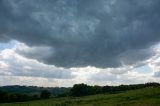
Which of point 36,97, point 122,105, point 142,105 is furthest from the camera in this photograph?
point 36,97

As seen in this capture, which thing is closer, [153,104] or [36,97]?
[153,104]

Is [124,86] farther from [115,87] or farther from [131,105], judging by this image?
[131,105]

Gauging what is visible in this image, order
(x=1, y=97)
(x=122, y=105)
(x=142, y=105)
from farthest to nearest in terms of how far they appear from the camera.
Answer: (x=1, y=97) → (x=122, y=105) → (x=142, y=105)

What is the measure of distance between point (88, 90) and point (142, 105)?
112942 mm

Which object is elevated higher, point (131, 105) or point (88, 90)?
point (88, 90)

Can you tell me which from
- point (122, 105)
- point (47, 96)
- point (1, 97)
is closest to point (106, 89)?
point (47, 96)

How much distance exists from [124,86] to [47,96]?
1868 inches

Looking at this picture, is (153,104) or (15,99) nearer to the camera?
(153,104)

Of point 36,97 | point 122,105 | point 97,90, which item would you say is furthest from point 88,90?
point 122,105

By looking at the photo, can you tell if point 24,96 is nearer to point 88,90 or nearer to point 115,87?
point 88,90

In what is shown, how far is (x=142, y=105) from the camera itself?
188ft

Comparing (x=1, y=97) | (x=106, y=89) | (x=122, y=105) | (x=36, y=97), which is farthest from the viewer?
(x=106, y=89)

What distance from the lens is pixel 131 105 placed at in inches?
2360

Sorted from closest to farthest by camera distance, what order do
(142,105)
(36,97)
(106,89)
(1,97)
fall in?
(142,105) < (1,97) < (36,97) < (106,89)
